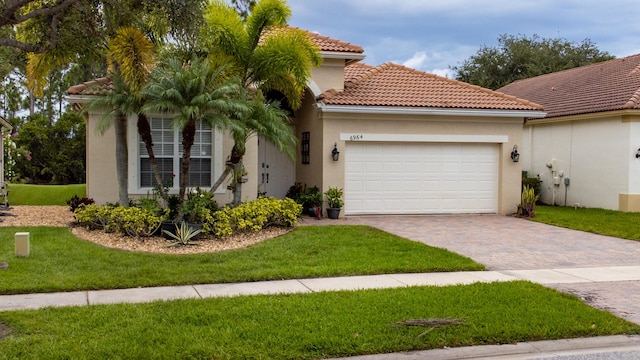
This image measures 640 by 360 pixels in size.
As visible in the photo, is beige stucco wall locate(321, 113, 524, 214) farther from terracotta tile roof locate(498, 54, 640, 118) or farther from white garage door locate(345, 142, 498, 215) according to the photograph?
terracotta tile roof locate(498, 54, 640, 118)

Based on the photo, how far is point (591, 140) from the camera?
1914 centimetres

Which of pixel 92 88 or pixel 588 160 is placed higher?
pixel 92 88

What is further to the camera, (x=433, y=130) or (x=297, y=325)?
(x=433, y=130)

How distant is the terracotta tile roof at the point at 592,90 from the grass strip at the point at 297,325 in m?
13.4

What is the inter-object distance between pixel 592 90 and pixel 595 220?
6.91 metres

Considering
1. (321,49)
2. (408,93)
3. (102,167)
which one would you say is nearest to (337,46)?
(321,49)

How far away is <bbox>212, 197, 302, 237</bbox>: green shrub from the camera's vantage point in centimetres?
1157

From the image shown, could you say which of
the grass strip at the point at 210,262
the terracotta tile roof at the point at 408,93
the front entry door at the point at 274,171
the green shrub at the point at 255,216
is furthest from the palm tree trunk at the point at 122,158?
the terracotta tile roof at the point at 408,93

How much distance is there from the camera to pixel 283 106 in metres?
18.6

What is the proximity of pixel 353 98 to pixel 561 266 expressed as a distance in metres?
7.80

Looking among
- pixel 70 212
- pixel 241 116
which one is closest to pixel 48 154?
pixel 70 212

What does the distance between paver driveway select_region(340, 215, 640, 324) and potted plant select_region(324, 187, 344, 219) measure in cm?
43

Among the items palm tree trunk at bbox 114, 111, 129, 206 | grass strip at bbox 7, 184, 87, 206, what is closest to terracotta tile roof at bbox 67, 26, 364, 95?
palm tree trunk at bbox 114, 111, 129, 206

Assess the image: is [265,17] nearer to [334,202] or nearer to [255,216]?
[255,216]
